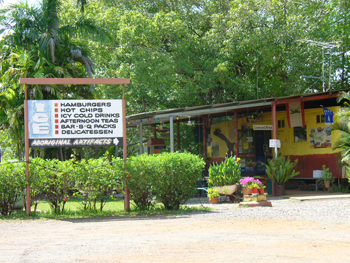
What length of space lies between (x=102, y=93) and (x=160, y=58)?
12.4ft

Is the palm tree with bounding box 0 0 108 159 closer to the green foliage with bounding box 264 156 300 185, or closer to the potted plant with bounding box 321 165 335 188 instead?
the green foliage with bounding box 264 156 300 185

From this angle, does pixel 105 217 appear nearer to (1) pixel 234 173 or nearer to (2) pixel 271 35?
(1) pixel 234 173

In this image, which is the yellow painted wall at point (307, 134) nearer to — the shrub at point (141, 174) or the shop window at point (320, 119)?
the shop window at point (320, 119)

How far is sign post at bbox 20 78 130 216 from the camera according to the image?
36.9 feet

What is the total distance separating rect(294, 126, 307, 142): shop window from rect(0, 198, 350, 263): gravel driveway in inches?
287

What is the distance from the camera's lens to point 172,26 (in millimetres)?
22734

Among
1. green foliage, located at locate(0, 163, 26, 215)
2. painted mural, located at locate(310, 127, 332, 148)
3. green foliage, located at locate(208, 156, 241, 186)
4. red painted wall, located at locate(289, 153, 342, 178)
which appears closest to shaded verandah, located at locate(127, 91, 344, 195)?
red painted wall, located at locate(289, 153, 342, 178)

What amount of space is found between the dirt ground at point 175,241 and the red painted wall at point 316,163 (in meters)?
8.23

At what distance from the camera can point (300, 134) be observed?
723 inches

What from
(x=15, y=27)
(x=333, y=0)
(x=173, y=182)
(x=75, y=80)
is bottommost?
(x=173, y=182)

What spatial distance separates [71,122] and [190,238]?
5217 mm

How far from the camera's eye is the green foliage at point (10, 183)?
36.1 ft

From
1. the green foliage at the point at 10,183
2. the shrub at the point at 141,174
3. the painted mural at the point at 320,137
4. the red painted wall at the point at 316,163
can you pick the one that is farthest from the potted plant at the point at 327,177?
the green foliage at the point at 10,183

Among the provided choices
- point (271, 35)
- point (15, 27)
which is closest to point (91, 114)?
point (15, 27)
